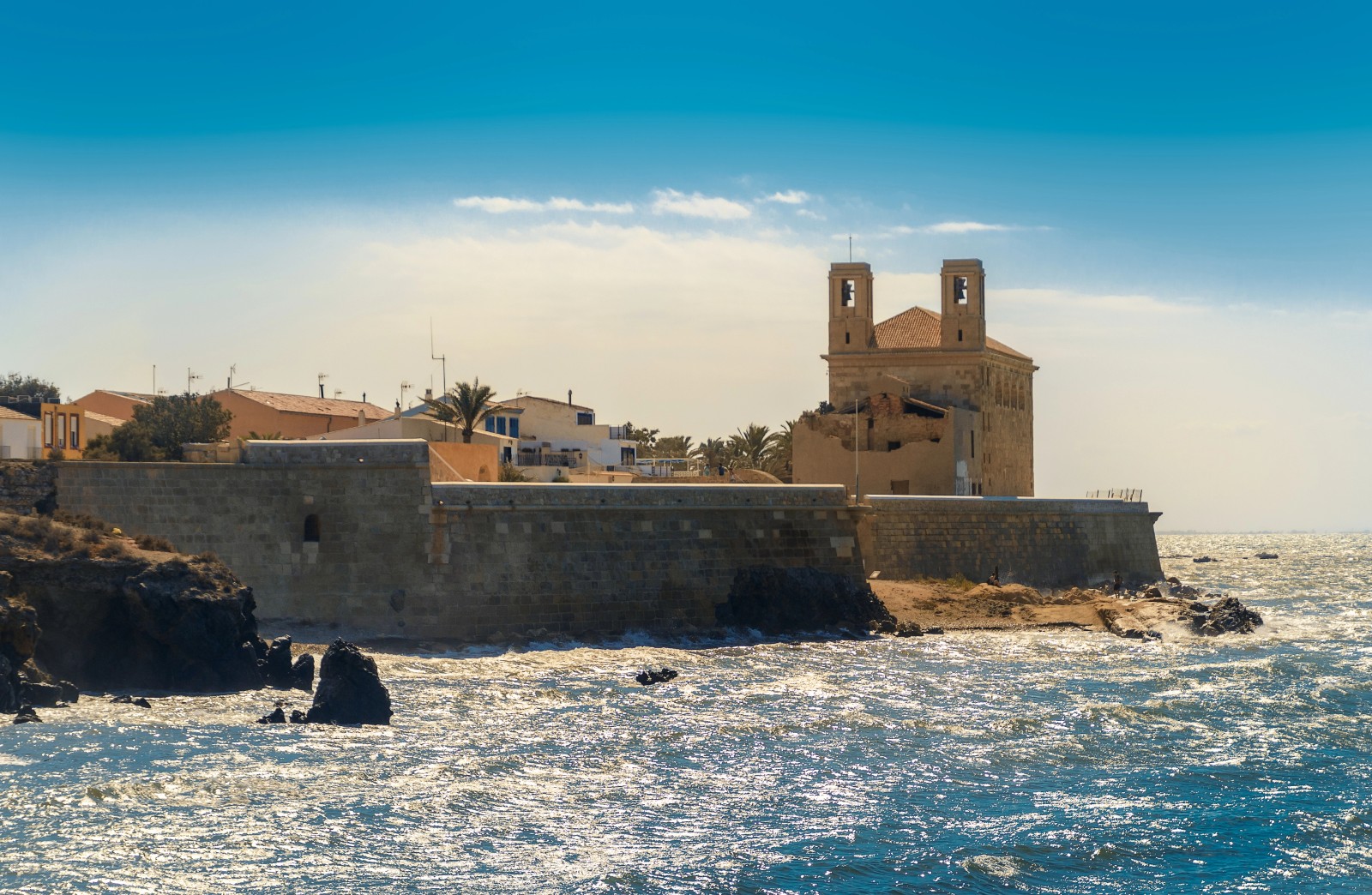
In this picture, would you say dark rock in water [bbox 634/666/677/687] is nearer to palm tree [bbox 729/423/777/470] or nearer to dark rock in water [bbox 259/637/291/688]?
dark rock in water [bbox 259/637/291/688]

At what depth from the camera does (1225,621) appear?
133ft

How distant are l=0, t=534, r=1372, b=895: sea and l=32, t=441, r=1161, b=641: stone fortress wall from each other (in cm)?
162

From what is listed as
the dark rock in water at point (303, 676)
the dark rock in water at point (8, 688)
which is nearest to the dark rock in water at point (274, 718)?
the dark rock in water at point (303, 676)

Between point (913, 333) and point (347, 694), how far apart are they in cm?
3551

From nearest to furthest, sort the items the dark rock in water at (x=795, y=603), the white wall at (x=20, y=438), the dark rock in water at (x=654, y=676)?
the dark rock in water at (x=654, y=676) → the dark rock in water at (x=795, y=603) → the white wall at (x=20, y=438)

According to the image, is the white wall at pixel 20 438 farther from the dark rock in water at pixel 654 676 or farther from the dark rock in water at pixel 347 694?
the dark rock in water at pixel 654 676

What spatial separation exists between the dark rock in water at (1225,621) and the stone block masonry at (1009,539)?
216 inches

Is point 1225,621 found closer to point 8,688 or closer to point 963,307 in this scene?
point 963,307

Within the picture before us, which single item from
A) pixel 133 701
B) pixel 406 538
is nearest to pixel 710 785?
pixel 133 701

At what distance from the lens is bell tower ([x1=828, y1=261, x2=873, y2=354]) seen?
55.3 metres

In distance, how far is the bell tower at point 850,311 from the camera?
2178 inches

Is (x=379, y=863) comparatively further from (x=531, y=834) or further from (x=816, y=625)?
(x=816, y=625)

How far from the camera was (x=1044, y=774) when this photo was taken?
22.1 m

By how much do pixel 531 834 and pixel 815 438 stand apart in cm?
3412
